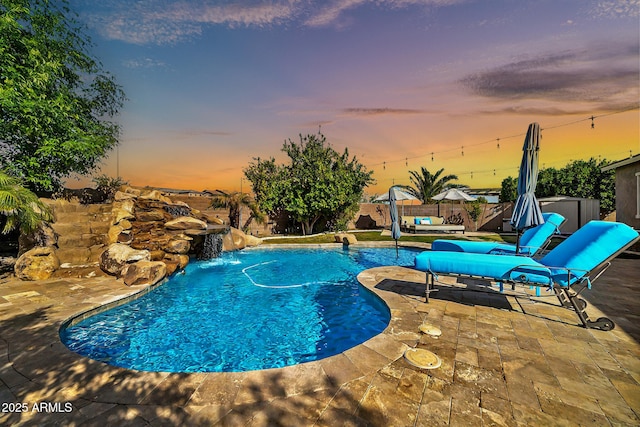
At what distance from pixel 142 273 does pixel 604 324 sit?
9461mm

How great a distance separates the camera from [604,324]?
3680mm

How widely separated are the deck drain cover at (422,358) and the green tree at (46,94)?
12.1m

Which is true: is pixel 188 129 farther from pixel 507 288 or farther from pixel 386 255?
pixel 507 288

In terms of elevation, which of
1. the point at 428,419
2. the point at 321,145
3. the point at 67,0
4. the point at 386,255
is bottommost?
the point at 386,255

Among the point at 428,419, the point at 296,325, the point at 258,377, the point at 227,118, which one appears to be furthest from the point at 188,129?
the point at 428,419

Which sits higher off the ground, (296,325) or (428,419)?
(428,419)

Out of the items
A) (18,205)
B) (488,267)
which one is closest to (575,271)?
(488,267)

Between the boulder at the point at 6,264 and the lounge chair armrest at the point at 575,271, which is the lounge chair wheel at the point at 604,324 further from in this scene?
the boulder at the point at 6,264

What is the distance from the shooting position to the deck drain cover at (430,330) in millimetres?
3572

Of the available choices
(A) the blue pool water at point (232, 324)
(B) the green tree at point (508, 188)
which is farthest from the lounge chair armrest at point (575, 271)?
(B) the green tree at point (508, 188)

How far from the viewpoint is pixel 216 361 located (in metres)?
3.87

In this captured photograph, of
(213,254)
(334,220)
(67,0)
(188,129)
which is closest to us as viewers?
(67,0)

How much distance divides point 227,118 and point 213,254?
7805 millimetres

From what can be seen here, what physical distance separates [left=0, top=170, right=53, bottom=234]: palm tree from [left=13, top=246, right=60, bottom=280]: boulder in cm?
71
